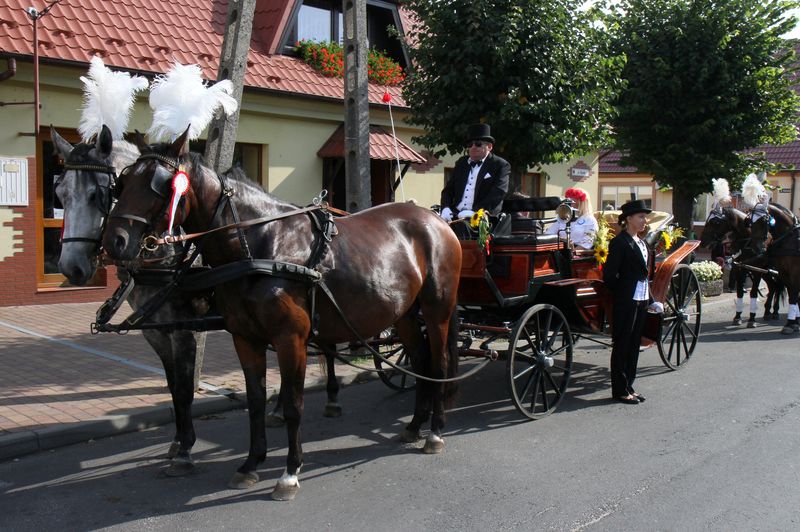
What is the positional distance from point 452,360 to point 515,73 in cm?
463

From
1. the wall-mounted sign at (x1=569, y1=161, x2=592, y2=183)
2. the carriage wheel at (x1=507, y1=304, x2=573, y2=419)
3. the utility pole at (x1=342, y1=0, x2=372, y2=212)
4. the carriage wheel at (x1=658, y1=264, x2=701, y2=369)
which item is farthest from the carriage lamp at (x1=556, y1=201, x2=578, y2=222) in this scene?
the wall-mounted sign at (x1=569, y1=161, x2=592, y2=183)

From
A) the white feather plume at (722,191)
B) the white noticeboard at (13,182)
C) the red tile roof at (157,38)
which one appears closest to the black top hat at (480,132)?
the white feather plume at (722,191)

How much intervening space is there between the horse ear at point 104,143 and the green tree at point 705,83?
11307 mm

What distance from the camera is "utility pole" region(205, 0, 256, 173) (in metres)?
6.61

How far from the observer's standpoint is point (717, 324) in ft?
37.4

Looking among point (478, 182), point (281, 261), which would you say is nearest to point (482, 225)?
point (478, 182)

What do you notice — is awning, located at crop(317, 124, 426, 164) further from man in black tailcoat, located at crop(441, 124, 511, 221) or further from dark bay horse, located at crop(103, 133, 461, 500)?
dark bay horse, located at crop(103, 133, 461, 500)

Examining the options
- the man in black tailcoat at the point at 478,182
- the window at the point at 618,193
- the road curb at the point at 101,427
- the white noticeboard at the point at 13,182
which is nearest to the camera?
the road curb at the point at 101,427

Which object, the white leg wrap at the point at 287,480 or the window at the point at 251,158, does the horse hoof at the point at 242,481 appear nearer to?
the white leg wrap at the point at 287,480

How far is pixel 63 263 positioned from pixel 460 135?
6113 mm

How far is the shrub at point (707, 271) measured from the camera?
1423cm

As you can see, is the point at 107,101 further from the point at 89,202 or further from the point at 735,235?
the point at 735,235

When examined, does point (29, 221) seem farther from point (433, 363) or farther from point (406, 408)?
point (433, 363)

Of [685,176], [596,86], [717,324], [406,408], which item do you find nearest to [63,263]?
[406,408]
